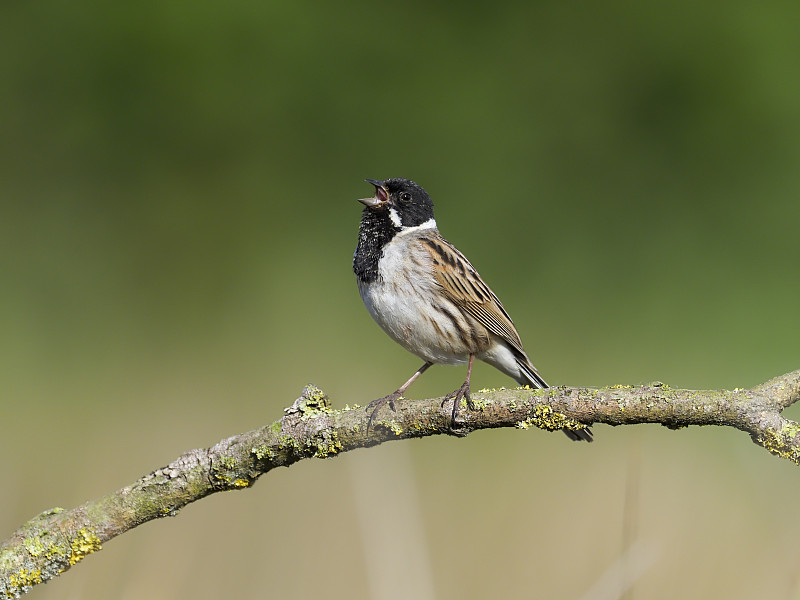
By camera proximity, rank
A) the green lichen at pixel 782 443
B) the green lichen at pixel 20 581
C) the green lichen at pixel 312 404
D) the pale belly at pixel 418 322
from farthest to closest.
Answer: the pale belly at pixel 418 322
the green lichen at pixel 312 404
the green lichen at pixel 20 581
the green lichen at pixel 782 443

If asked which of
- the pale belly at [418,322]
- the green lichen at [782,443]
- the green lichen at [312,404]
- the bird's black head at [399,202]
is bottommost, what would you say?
the green lichen at [782,443]

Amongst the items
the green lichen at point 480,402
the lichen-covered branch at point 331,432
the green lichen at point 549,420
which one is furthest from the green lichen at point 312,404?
the green lichen at point 549,420

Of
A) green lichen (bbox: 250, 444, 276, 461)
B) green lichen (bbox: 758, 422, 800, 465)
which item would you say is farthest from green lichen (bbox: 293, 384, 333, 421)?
green lichen (bbox: 758, 422, 800, 465)

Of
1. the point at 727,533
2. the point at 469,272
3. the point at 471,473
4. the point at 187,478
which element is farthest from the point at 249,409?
the point at 187,478

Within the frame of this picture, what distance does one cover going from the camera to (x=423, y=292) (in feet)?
11.0

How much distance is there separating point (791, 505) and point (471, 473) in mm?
2016

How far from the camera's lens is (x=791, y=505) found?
4.07 m

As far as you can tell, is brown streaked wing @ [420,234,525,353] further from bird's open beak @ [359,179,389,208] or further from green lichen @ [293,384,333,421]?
green lichen @ [293,384,333,421]

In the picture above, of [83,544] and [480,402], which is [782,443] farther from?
[83,544]

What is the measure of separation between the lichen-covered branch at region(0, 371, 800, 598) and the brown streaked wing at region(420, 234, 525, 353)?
1415mm

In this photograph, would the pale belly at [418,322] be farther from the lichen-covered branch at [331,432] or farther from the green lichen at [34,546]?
the green lichen at [34,546]

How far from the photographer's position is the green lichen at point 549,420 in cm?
179

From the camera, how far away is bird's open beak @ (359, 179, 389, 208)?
3441mm

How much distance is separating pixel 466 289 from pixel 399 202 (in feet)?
1.56
